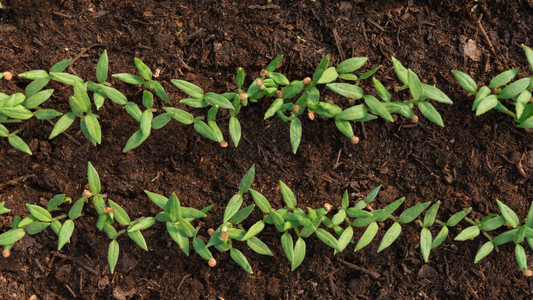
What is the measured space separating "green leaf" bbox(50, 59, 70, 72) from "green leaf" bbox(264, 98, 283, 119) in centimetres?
114

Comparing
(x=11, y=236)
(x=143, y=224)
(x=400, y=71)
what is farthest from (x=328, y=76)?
(x=11, y=236)

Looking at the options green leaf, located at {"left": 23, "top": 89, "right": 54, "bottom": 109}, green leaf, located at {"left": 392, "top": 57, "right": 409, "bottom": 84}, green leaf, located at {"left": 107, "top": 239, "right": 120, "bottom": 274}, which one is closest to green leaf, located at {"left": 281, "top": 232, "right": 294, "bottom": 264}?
green leaf, located at {"left": 107, "top": 239, "right": 120, "bottom": 274}

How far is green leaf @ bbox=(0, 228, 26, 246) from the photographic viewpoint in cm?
242

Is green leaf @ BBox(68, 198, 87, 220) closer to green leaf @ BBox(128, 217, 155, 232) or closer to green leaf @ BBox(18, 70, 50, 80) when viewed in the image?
green leaf @ BBox(128, 217, 155, 232)

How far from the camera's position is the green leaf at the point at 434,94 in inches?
92.0

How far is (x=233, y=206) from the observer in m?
2.36

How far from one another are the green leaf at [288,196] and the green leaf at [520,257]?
4.12 ft

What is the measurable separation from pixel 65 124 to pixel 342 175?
1.60 meters

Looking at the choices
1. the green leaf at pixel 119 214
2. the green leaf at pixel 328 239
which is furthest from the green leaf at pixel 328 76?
the green leaf at pixel 119 214

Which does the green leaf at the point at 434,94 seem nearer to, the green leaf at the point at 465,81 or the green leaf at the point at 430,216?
the green leaf at the point at 465,81

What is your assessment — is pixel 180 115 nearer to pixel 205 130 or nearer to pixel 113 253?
pixel 205 130

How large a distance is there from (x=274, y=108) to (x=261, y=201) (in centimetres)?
51

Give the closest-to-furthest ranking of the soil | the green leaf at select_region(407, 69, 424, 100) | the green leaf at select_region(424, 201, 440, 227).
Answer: the green leaf at select_region(407, 69, 424, 100)
the green leaf at select_region(424, 201, 440, 227)
the soil

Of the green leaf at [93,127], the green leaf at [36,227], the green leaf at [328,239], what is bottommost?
the green leaf at [36,227]
